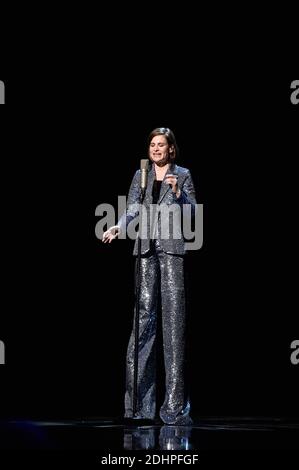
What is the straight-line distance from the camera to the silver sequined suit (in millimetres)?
4293

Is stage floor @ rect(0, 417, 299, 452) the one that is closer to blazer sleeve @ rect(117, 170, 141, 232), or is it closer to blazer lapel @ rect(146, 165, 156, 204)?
blazer sleeve @ rect(117, 170, 141, 232)

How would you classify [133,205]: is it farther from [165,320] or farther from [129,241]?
[129,241]

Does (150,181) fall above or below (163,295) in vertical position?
above

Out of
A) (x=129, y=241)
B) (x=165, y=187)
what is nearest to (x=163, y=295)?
(x=165, y=187)

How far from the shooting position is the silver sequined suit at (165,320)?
4293mm

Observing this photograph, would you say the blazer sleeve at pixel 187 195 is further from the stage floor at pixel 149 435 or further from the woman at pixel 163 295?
the stage floor at pixel 149 435

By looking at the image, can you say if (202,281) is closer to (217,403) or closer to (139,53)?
(217,403)

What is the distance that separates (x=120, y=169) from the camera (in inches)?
214

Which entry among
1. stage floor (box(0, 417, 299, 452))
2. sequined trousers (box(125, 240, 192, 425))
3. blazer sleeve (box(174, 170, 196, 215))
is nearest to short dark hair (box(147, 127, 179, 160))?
blazer sleeve (box(174, 170, 196, 215))

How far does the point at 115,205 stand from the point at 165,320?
1.15 meters

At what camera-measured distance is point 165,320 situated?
14.3 feet

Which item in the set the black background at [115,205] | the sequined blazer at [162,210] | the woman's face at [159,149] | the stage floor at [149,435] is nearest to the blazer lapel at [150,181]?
the sequined blazer at [162,210]

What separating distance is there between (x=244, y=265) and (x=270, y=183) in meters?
0.51
